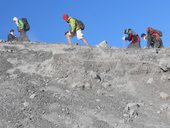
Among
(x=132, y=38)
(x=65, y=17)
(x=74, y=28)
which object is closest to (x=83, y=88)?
(x=74, y=28)

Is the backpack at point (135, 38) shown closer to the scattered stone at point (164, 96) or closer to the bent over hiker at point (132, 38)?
the bent over hiker at point (132, 38)

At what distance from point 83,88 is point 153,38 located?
590 cm

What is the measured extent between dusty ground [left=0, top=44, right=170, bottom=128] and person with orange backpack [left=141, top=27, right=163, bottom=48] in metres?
2.14

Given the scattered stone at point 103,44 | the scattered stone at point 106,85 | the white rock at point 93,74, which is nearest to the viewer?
the scattered stone at point 106,85

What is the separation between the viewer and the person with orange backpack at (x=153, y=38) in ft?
70.0

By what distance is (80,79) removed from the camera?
17531 mm

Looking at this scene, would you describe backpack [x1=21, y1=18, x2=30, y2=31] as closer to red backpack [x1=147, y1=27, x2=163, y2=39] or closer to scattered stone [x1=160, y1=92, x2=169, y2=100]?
red backpack [x1=147, y1=27, x2=163, y2=39]

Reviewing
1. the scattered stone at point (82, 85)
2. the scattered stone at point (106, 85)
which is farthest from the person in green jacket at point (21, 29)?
the scattered stone at point (106, 85)

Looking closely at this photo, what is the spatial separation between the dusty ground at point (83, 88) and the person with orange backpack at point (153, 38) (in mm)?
2145

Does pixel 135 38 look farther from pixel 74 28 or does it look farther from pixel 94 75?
pixel 94 75

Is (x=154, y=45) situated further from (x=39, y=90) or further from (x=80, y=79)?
(x=39, y=90)

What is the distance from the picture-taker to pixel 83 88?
17094 mm

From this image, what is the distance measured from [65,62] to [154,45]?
16.6 ft

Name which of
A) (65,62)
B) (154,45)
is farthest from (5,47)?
(154,45)
